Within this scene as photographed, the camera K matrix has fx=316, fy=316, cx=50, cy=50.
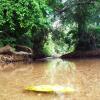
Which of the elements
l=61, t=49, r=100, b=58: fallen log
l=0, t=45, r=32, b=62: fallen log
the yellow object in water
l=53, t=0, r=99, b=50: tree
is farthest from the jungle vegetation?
the yellow object in water

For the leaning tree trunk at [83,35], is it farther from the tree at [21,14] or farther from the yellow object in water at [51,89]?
the yellow object in water at [51,89]

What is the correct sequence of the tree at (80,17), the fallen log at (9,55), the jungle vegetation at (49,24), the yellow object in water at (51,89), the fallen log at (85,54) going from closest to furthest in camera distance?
1. the yellow object in water at (51,89)
2. the fallen log at (9,55)
3. the jungle vegetation at (49,24)
4. the tree at (80,17)
5. the fallen log at (85,54)

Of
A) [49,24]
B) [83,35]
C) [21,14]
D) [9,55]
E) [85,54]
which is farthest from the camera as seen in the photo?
[83,35]

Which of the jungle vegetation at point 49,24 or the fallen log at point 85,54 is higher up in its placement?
the jungle vegetation at point 49,24

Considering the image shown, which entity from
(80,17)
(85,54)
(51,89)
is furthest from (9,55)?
(51,89)

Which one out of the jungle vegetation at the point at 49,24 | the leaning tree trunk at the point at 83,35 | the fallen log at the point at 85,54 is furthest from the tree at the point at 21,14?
the fallen log at the point at 85,54

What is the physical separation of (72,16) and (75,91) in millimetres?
17093

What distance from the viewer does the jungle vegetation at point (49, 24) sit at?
707 inches

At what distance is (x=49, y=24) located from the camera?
21.2 meters

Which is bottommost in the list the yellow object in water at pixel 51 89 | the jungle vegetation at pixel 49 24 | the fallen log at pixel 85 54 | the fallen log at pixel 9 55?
the fallen log at pixel 85 54

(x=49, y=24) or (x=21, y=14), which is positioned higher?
(x=21, y=14)

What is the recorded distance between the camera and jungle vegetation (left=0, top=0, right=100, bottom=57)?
17969 mm

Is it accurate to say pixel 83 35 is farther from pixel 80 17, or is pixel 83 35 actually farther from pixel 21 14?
pixel 21 14

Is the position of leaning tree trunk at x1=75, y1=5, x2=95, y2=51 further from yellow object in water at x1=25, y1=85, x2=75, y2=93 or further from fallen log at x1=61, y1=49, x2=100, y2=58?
yellow object in water at x1=25, y1=85, x2=75, y2=93
